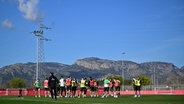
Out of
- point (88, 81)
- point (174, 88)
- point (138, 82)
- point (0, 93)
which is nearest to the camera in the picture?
point (138, 82)

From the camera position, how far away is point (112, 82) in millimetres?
39219

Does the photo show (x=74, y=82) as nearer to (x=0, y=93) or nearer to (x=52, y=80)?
(x=52, y=80)

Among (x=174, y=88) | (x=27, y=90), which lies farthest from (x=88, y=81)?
(x=174, y=88)

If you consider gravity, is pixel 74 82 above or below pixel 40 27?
below

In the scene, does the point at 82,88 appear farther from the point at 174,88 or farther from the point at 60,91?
the point at 174,88

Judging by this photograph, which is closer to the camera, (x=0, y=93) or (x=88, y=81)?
(x=88, y=81)

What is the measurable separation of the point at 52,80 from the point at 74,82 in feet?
32.2

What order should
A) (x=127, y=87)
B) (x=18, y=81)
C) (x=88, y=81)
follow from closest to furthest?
(x=88, y=81) → (x=127, y=87) → (x=18, y=81)

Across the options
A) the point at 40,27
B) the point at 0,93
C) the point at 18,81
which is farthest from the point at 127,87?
the point at 18,81

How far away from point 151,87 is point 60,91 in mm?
36453

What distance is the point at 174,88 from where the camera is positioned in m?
64.1

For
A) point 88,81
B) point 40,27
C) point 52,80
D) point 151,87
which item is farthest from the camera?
point 40,27

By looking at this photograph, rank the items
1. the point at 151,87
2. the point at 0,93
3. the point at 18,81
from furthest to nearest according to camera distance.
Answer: the point at 18,81 → the point at 151,87 → the point at 0,93

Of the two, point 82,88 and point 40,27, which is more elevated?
point 40,27
